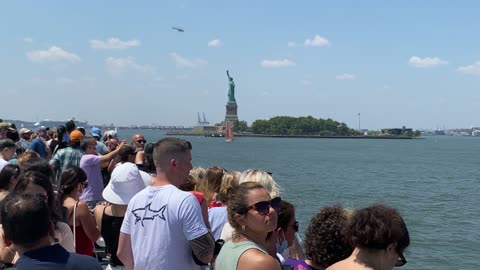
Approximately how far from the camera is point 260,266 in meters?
2.82

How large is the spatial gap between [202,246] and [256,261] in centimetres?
80

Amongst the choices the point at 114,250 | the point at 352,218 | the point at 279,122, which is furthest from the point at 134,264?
the point at 279,122

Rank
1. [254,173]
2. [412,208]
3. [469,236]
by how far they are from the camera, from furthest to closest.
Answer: [412,208]
[469,236]
[254,173]

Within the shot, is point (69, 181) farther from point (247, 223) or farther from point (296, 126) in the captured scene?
point (296, 126)

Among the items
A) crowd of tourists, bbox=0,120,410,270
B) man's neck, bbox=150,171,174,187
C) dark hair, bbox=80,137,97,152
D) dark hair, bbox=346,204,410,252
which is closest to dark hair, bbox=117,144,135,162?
dark hair, bbox=80,137,97,152

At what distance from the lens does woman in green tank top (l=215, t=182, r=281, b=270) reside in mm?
2982

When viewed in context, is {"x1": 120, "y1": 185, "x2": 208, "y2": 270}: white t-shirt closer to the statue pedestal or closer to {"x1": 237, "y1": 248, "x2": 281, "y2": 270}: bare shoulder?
Result: {"x1": 237, "y1": 248, "x2": 281, "y2": 270}: bare shoulder

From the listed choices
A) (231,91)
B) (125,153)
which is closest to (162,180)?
(125,153)

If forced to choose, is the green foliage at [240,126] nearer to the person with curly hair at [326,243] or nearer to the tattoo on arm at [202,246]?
the tattoo on arm at [202,246]

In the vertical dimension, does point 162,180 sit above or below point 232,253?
above

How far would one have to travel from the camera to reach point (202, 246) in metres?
3.56

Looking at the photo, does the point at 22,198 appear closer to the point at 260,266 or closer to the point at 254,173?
the point at 260,266

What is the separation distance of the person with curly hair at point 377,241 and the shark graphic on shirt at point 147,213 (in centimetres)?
128

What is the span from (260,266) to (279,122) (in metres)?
184
